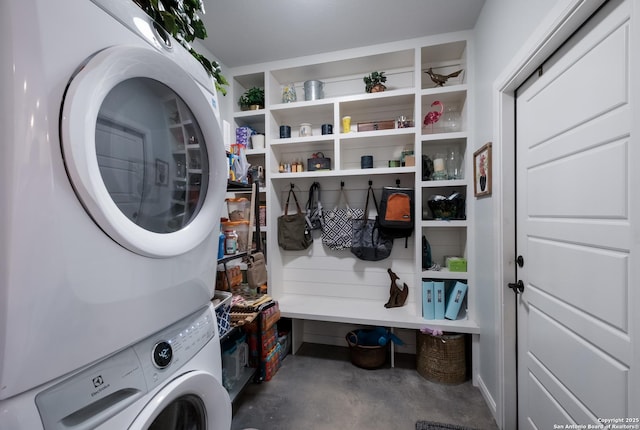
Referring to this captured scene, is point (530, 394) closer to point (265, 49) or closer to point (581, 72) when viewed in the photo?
point (581, 72)

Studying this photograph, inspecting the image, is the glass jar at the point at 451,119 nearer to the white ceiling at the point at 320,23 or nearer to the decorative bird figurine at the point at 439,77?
the decorative bird figurine at the point at 439,77

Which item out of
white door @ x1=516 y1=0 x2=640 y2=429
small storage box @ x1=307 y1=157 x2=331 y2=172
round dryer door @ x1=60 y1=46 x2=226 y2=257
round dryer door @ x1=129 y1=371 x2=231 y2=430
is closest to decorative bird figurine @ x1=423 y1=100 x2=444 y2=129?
white door @ x1=516 y1=0 x2=640 y2=429

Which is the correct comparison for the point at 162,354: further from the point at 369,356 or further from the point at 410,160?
the point at 410,160

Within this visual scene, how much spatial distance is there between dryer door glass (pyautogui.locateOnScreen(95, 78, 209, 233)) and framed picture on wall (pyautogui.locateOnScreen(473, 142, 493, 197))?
5.10ft

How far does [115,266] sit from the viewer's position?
539 millimetres

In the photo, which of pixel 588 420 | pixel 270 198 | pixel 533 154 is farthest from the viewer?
pixel 270 198

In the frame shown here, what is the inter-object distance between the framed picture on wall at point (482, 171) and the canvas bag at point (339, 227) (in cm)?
90

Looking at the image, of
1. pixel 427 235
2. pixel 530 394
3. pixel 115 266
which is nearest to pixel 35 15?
pixel 115 266

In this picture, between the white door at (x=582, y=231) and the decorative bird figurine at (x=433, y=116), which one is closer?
the white door at (x=582, y=231)

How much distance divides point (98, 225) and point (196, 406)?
674mm

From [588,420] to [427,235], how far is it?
1427mm

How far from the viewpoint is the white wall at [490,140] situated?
1332 millimetres

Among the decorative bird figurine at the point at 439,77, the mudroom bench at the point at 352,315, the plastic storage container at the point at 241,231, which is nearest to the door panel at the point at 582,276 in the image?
the mudroom bench at the point at 352,315

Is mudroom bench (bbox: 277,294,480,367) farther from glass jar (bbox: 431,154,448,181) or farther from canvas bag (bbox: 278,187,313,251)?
glass jar (bbox: 431,154,448,181)
